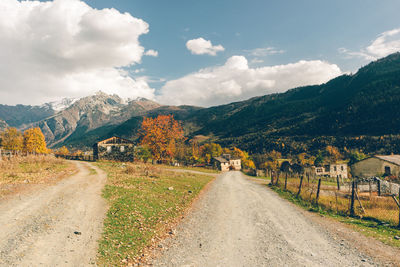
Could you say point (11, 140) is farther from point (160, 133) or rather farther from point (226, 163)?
point (226, 163)

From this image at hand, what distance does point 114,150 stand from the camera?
65.6 metres

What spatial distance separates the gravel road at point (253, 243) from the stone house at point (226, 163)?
88.7 m

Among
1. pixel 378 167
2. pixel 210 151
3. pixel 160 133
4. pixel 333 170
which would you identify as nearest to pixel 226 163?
pixel 210 151

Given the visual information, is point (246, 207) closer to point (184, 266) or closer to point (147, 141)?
point (184, 266)

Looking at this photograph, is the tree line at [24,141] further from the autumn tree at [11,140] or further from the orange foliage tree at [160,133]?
the orange foliage tree at [160,133]

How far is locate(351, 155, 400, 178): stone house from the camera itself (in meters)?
53.8

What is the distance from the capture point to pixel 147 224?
12.2 m

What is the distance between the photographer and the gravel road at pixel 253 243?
8.35m

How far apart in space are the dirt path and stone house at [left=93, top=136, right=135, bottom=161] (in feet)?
169

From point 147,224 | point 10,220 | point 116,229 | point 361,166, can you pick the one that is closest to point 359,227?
point 147,224

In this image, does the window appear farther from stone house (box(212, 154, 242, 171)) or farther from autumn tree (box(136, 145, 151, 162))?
autumn tree (box(136, 145, 151, 162))

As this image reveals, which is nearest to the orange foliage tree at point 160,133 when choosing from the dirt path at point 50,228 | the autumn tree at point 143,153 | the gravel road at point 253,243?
the autumn tree at point 143,153

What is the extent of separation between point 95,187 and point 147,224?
9.57 meters

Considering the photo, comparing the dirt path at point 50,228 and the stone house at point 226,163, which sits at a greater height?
the dirt path at point 50,228
